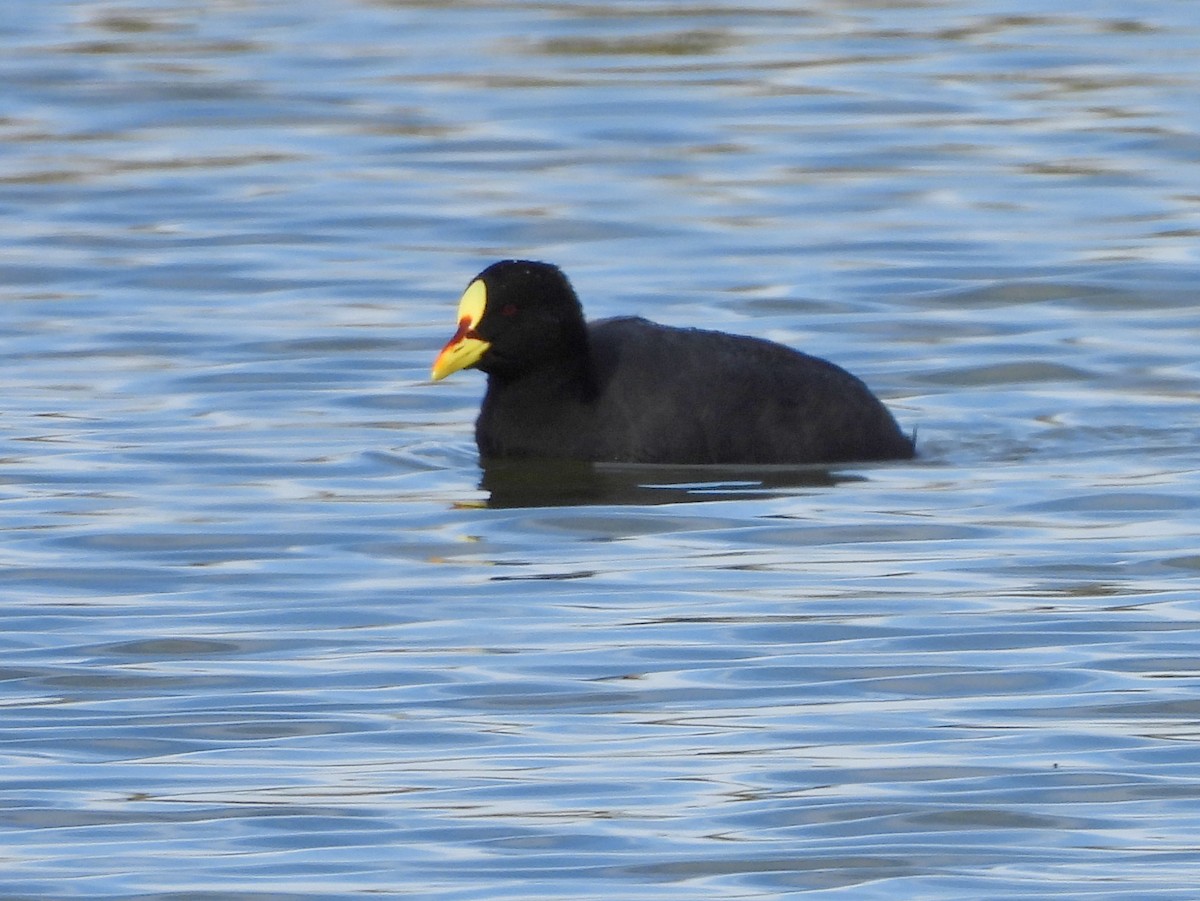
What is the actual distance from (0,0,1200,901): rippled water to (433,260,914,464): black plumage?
15cm

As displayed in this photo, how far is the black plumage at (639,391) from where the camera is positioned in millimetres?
11555

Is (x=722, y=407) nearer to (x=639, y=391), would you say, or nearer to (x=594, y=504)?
(x=639, y=391)

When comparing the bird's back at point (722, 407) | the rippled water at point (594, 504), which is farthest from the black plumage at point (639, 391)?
the rippled water at point (594, 504)

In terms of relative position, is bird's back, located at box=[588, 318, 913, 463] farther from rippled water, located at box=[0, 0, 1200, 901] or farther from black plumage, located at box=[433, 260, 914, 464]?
rippled water, located at box=[0, 0, 1200, 901]

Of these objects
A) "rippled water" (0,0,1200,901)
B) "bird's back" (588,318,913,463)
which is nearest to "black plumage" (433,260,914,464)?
"bird's back" (588,318,913,463)

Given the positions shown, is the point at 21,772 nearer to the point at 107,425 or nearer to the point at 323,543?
the point at 323,543

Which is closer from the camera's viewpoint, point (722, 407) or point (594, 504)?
point (594, 504)

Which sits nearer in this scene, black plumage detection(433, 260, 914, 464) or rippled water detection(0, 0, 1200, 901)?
rippled water detection(0, 0, 1200, 901)

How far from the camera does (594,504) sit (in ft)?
36.2

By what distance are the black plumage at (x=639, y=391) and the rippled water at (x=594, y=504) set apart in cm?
15

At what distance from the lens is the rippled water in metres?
6.83

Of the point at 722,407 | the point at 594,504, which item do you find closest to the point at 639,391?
the point at 722,407

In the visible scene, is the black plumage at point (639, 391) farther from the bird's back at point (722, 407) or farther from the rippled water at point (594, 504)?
the rippled water at point (594, 504)

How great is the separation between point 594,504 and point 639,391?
70cm
